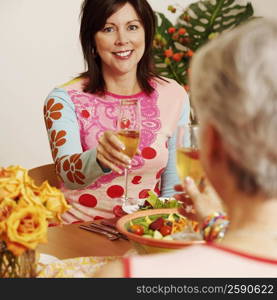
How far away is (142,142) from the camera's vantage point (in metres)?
2.25

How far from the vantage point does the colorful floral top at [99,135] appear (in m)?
2.16

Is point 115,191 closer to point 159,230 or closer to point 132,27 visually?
point 132,27

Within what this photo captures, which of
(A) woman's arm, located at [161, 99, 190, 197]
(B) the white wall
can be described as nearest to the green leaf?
(B) the white wall

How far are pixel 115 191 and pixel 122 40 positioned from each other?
0.60 metres

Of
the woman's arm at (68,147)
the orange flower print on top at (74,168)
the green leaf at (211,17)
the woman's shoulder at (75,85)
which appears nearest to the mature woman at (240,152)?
the woman's arm at (68,147)

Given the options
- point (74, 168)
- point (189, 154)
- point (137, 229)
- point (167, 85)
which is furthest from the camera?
point (167, 85)

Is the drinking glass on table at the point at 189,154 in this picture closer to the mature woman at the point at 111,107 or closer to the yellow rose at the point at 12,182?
the yellow rose at the point at 12,182

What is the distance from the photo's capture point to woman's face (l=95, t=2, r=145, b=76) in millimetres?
2223

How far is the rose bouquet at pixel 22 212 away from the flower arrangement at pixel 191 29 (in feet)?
9.36

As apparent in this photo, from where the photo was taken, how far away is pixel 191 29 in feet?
12.9

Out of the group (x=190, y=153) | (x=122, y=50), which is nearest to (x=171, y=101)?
(x=122, y=50)

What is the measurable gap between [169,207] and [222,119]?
2.98ft

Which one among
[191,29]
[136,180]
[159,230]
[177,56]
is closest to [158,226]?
[159,230]
